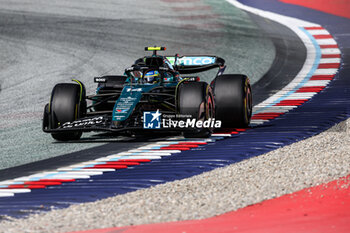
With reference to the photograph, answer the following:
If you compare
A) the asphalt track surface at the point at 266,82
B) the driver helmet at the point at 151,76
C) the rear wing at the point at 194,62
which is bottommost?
the asphalt track surface at the point at 266,82

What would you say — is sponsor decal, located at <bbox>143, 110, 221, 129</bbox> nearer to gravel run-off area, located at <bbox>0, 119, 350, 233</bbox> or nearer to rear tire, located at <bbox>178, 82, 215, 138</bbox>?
rear tire, located at <bbox>178, 82, 215, 138</bbox>

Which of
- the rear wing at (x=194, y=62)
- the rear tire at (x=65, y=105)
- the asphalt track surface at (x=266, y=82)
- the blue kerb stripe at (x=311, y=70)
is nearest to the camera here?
the asphalt track surface at (x=266, y=82)

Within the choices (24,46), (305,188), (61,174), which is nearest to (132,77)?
(61,174)

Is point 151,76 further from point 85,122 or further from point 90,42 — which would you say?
point 90,42

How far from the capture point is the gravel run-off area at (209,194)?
23.1ft

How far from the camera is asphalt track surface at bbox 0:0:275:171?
720 inches

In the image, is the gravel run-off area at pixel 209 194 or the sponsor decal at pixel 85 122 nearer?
the gravel run-off area at pixel 209 194

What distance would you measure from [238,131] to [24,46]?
13650 mm

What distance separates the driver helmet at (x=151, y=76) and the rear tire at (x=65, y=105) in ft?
3.84

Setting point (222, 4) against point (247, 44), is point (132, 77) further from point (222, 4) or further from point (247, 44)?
point (222, 4)

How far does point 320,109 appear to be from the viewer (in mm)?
15125

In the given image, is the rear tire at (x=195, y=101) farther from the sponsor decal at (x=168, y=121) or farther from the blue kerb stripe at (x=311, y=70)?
the blue kerb stripe at (x=311, y=70)

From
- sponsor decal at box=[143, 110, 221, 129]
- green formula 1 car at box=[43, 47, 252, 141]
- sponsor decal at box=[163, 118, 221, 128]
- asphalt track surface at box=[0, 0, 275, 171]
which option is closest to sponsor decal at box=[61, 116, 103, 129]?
green formula 1 car at box=[43, 47, 252, 141]
